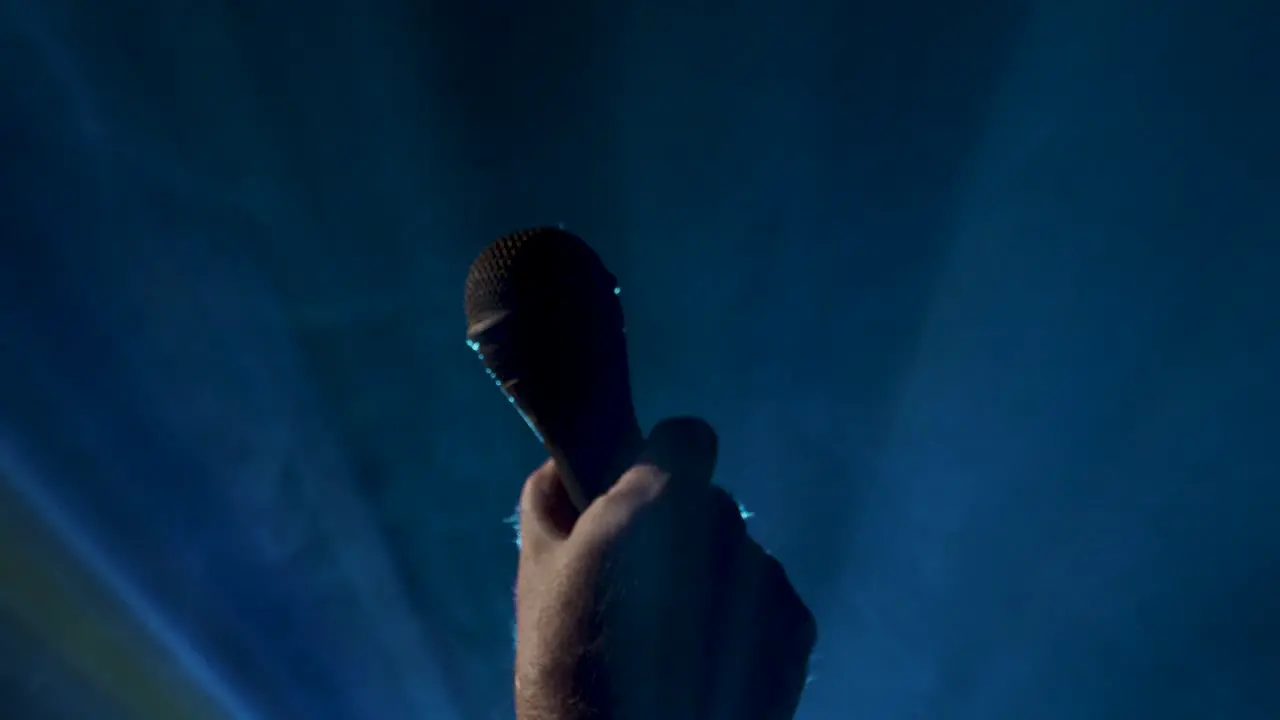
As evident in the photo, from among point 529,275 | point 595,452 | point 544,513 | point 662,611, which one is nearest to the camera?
point 662,611

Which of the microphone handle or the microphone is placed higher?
the microphone

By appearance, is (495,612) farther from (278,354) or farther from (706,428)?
(706,428)

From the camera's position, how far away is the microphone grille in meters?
1.21

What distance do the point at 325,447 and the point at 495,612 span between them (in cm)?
177

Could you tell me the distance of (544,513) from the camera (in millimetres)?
1415

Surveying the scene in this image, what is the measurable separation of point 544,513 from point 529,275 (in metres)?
0.45

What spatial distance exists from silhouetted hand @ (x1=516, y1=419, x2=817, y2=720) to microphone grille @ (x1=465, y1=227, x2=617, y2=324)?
264mm

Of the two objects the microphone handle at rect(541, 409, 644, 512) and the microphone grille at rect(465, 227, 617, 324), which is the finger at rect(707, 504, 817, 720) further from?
the microphone grille at rect(465, 227, 617, 324)

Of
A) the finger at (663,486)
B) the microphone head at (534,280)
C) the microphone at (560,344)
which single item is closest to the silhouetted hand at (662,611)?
the finger at (663,486)

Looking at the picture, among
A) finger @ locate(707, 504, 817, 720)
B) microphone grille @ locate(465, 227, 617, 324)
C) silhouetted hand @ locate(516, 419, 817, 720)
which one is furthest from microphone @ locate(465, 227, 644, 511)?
finger @ locate(707, 504, 817, 720)

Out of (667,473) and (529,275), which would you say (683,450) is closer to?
(667,473)

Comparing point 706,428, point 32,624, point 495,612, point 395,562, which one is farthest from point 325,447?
point 706,428

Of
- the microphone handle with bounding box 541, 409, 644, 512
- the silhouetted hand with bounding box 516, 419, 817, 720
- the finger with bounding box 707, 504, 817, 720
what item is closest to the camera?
the silhouetted hand with bounding box 516, 419, 817, 720

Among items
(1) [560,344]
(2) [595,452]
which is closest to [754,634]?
(2) [595,452]
